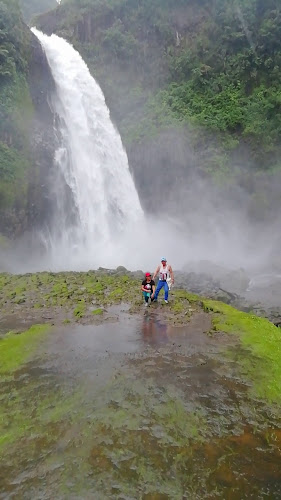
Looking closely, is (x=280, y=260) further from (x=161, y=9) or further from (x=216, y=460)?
(x=161, y=9)

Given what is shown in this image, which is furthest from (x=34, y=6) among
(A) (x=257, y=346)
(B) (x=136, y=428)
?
(B) (x=136, y=428)

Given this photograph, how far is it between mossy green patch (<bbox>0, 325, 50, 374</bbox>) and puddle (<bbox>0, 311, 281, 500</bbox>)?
0.32 metres

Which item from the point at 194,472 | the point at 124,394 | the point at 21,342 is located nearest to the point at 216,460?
the point at 194,472

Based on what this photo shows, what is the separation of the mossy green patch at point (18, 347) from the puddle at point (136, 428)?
0.32 m

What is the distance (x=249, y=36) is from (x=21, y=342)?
115ft

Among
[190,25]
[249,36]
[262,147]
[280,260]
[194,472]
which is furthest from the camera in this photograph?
[190,25]

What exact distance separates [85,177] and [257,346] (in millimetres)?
20171

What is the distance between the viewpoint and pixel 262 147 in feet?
103

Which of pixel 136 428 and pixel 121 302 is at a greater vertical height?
pixel 121 302

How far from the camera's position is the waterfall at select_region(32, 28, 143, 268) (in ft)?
82.2

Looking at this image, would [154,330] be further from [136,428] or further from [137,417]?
[136,428]

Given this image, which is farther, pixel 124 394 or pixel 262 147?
pixel 262 147

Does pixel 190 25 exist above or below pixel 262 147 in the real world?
above

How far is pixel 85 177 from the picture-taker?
2645 cm
